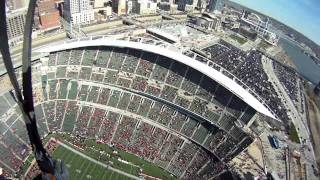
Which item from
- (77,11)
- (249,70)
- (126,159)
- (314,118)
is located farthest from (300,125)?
(77,11)

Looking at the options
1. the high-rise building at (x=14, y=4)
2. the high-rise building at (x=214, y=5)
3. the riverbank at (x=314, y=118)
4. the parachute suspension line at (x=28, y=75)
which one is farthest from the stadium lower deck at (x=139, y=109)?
the high-rise building at (x=214, y=5)

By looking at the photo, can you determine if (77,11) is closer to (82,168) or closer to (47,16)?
(47,16)

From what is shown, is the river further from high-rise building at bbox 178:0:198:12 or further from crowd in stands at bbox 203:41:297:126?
high-rise building at bbox 178:0:198:12

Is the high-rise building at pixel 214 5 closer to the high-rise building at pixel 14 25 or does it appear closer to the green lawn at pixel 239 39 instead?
the green lawn at pixel 239 39

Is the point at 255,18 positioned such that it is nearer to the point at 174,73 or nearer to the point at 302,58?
the point at 302,58

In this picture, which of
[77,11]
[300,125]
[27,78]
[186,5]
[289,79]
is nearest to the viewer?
[27,78]

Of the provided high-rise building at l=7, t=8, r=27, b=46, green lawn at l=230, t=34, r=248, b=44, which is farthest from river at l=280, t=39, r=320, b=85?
high-rise building at l=7, t=8, r=27, b=46

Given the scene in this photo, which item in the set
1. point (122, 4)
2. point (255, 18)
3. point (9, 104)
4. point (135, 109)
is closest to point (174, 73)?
point (135, 109)
